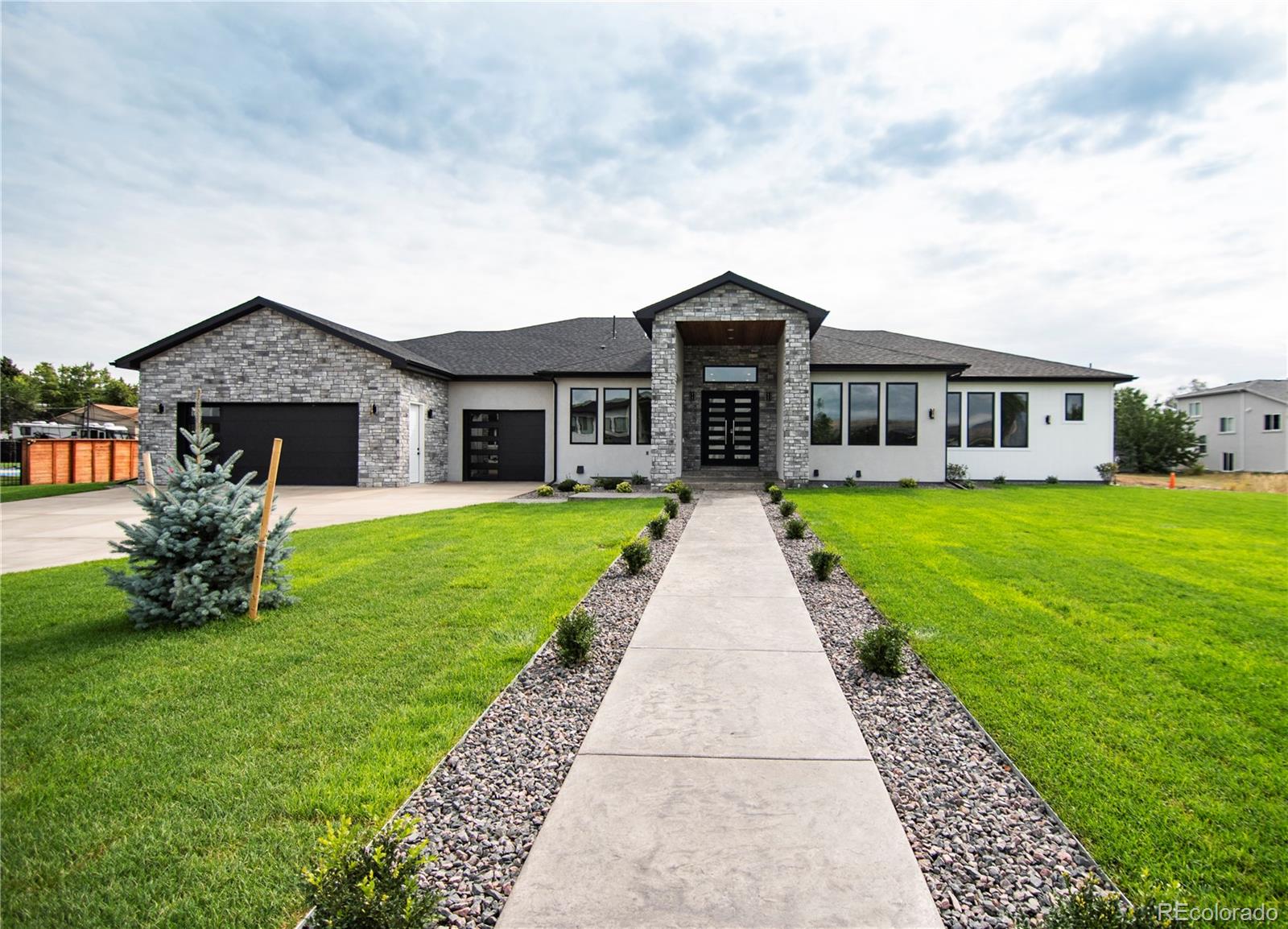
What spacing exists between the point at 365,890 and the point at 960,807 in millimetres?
2299

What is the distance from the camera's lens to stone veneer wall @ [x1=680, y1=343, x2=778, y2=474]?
A: 59.2 feet

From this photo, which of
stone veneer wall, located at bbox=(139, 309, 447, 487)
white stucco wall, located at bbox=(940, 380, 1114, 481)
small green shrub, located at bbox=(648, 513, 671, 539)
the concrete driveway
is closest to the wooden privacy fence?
stone veneer wall, located at bbox=(139, 309, 447, 487)

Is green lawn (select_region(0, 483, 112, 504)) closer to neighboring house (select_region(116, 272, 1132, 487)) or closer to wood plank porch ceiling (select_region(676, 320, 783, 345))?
neighboring house (select_region(116, 272, 1132, 487))

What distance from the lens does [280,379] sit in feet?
57.1

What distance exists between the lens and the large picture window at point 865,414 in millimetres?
17250

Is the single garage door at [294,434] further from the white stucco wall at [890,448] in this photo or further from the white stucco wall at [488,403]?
the white stucco wall at [890,448]

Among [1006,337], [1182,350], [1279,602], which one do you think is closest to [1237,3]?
[1279,602]

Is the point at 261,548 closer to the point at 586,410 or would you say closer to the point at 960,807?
the point at 960,807

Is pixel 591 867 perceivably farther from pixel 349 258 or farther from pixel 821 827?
pixel 349 258

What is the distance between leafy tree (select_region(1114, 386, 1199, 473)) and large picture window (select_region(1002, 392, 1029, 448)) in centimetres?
893

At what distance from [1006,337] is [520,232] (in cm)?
2036

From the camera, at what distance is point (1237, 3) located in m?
6.93

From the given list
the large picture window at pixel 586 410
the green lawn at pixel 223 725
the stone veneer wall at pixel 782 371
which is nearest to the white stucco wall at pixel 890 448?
the stone veneer wall at pixel 782 371

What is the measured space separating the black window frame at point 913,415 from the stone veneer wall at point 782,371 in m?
2.95
